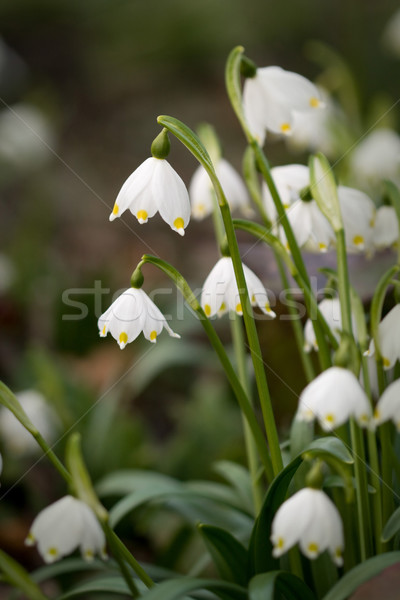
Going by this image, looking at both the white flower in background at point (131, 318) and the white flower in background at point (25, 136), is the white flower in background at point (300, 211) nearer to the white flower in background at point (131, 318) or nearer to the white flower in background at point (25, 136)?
the white flower in background at point (131, 318)

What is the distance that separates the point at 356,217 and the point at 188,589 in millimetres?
583

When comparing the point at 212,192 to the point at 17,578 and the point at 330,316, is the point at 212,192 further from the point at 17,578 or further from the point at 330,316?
the point at 17,578

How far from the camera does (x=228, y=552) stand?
3.21 feet

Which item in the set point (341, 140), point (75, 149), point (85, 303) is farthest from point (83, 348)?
point (75, 149)

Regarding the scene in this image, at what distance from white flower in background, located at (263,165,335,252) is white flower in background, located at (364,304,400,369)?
195 mm

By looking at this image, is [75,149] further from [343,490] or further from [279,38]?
[343,490]

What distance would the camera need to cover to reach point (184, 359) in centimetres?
183

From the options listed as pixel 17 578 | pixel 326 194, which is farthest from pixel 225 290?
pixel 17 578

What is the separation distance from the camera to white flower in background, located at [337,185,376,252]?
3.34ft

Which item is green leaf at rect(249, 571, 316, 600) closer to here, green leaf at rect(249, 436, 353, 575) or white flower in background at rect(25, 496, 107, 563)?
green leaf at rect(249, 436, 353, 575)

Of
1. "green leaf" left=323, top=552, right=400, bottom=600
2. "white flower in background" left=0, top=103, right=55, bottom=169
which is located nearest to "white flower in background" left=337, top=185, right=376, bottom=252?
"green leaf" left=323, top=552, right=400, bottom=600

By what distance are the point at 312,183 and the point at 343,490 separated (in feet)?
1.52

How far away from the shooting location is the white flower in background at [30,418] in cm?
162

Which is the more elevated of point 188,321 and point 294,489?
point 188,321
